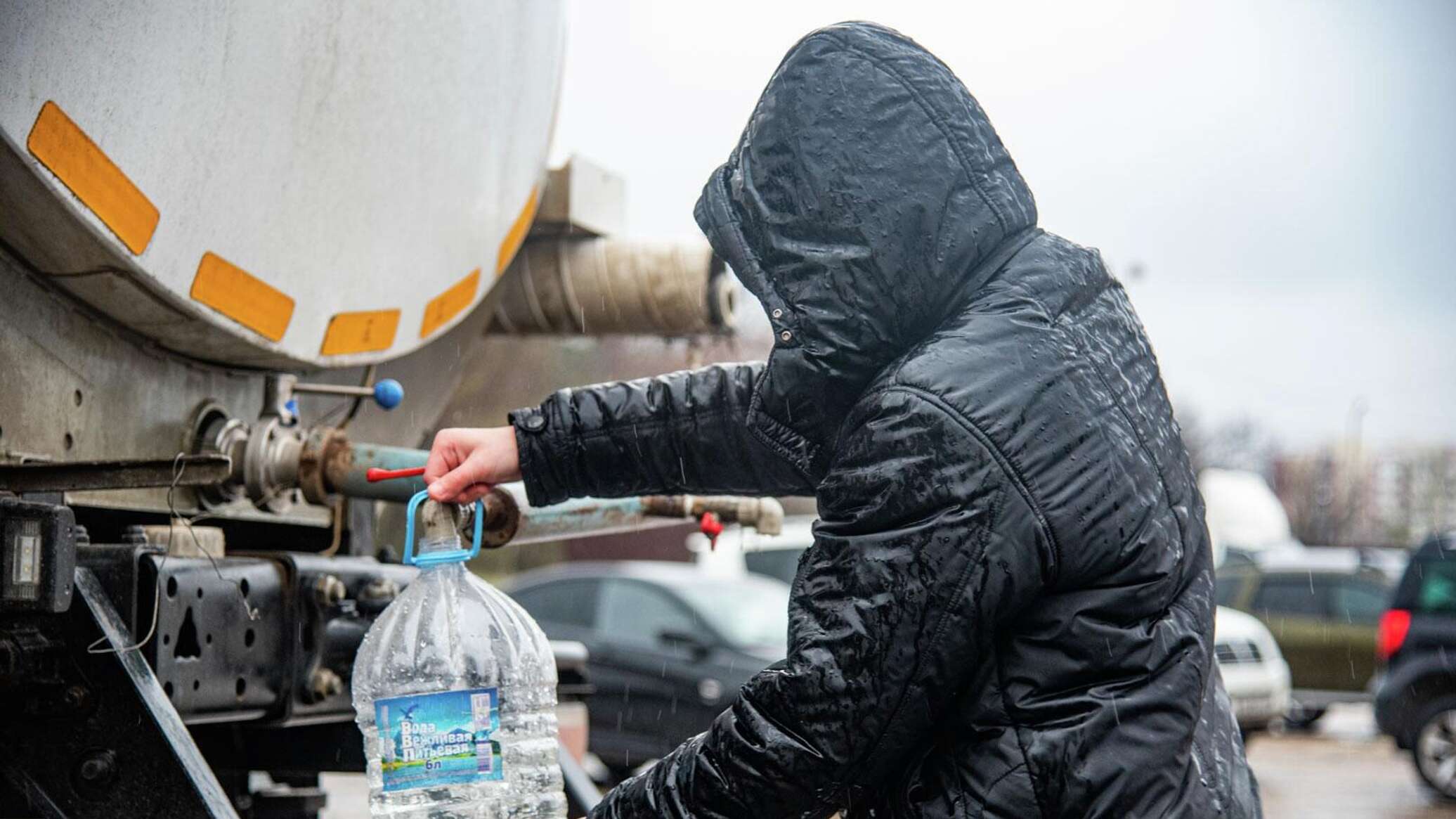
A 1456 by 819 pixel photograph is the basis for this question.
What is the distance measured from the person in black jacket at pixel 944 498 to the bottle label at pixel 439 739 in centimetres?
25

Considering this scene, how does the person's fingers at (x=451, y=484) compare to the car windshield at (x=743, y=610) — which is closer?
the person's fingers at (x=451, y=484)

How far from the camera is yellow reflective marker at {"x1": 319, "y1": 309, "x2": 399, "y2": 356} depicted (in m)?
2.75

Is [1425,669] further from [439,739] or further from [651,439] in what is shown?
[439,739]

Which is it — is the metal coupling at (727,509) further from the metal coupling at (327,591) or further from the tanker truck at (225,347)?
the metal coupling at (327,591)

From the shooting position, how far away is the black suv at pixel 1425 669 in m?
10.5

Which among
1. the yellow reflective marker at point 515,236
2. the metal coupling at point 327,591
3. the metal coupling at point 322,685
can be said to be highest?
the yellow reflective marker at point 515,236

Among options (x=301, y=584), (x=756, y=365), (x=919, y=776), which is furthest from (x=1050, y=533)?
(x=301, y=584)

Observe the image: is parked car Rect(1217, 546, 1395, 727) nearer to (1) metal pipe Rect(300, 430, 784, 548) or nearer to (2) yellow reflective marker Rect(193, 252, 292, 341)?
(1) metal pipe Rect(300, 430, 784, 548)

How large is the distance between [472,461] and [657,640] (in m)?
8.44

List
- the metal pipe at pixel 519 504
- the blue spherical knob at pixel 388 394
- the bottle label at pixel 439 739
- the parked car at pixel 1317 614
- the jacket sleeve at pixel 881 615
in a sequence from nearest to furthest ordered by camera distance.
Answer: the jacket sleeve at pixel 881 615, the bottle label at pixel 439 739, the metal pipe at pixel 519 504, the blue spherical knob at pixel 388 394, the parked car at pixel 1317 614

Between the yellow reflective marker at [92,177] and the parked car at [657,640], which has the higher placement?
the yellow reflective marker at [92,177]

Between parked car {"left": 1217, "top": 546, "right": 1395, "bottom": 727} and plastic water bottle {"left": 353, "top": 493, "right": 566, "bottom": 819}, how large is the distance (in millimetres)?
13013

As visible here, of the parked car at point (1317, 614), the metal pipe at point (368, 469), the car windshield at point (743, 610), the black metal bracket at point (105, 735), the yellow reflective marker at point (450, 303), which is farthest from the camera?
the parked car at point (1317, 614)

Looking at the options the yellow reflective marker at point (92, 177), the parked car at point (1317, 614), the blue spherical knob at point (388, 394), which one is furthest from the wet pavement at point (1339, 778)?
the yellow reflective marker at point (92, 177)
